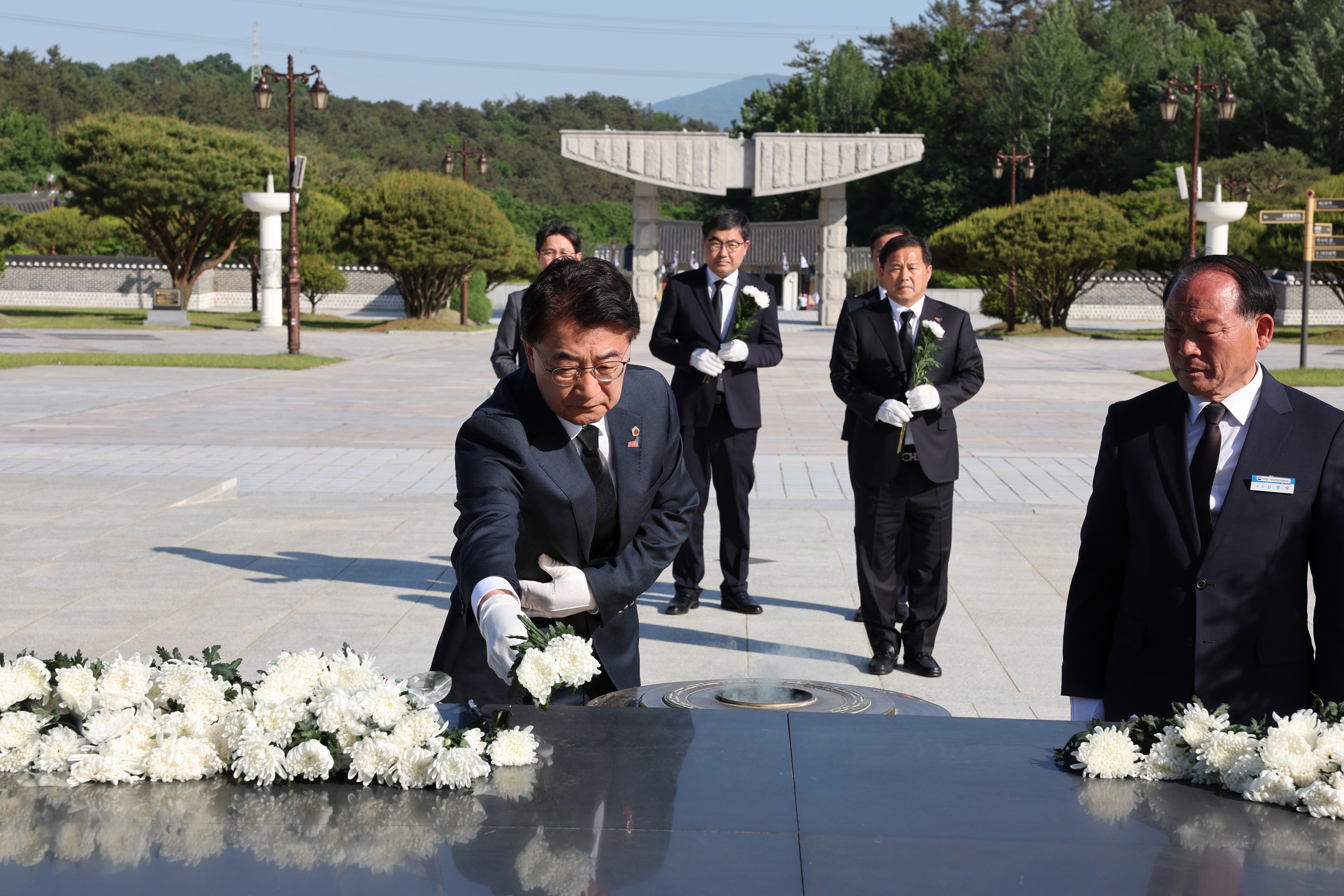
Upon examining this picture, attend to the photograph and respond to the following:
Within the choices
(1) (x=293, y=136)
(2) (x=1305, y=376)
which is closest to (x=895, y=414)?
(2) (x=1305, y=376)

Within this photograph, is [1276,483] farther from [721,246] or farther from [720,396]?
[720,396]

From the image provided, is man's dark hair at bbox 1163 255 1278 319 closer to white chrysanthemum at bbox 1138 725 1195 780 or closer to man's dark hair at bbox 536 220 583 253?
white chrysanthemum at bbox 1138 725 1195 780

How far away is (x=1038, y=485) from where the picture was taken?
389 inches

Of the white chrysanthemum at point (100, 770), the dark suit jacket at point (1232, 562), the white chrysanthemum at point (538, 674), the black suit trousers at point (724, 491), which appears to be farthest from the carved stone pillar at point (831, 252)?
the white chrysanthemum at point (100, 770)

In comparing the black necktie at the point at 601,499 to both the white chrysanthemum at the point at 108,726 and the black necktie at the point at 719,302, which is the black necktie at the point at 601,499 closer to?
the white chrysanthemum at the point at 108,726

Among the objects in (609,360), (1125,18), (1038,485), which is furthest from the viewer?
(1125,18)

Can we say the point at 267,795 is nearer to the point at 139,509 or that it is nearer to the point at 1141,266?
the point at 139,509

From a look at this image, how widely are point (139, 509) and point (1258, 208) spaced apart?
37.4 metres

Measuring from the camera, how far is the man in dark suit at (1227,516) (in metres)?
2.53

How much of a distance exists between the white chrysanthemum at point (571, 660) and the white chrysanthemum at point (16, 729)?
0.86m

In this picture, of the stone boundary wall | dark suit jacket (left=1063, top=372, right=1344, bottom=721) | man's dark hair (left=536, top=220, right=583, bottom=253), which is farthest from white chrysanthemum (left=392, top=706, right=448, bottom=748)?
the stone boundary wall

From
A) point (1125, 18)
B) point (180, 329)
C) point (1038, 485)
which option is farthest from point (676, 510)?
point (1125, 18)

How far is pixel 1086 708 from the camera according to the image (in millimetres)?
2885

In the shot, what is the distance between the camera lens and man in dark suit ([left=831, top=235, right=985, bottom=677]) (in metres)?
5.28
